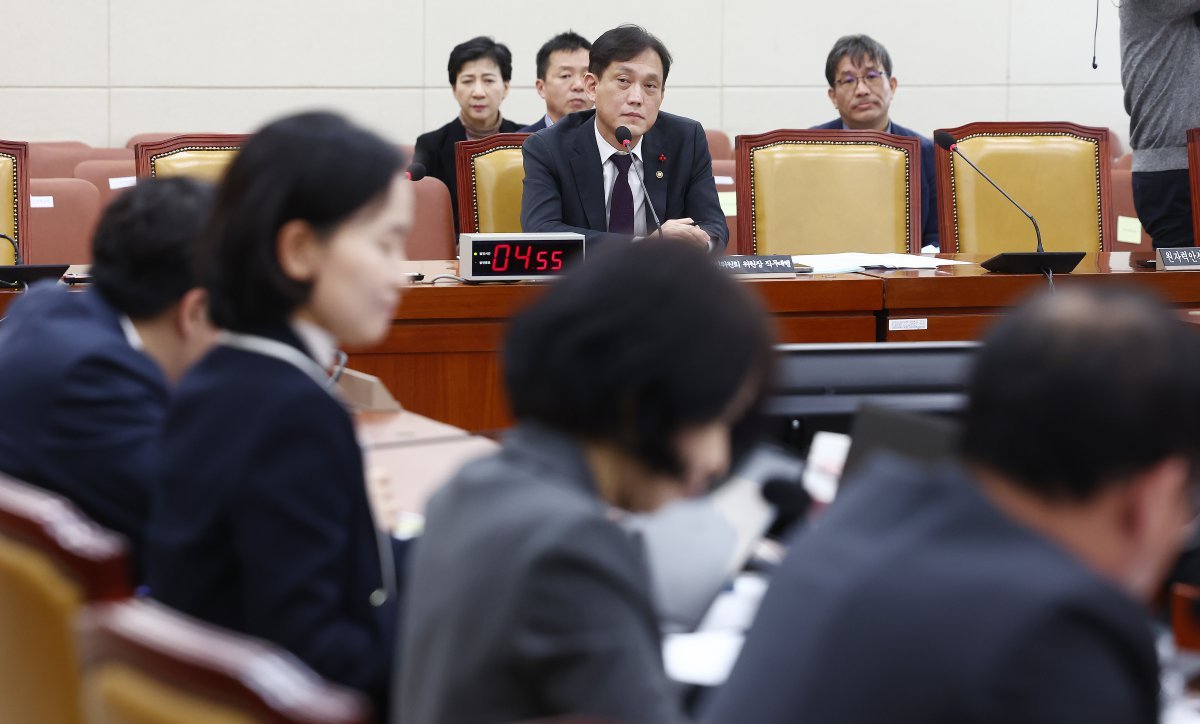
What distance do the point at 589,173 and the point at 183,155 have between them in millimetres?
1200

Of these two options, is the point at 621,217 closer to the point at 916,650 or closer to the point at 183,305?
the point at 183,305

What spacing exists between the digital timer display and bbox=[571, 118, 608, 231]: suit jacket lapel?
86 cm

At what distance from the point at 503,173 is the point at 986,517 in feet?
12.5

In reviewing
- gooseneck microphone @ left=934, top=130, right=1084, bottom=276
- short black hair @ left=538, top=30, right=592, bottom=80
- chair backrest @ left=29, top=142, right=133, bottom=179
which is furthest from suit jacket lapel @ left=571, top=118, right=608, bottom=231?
chair backrest @ left=29, top=142, right=133, bottom=179

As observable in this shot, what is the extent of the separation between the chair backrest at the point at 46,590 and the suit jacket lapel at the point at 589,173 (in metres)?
3.12

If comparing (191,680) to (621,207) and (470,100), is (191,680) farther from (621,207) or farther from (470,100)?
(470,100)

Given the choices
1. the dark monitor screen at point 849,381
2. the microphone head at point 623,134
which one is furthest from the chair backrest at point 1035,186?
the dark monitor screen at point 849,381

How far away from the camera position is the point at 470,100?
233 inches

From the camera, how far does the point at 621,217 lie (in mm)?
4281

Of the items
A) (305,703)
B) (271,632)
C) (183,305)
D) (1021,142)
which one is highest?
(1021,142)

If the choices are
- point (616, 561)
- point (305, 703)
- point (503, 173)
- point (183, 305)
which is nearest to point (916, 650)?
point (616, 561)

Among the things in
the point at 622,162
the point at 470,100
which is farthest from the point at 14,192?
the point at 470,100

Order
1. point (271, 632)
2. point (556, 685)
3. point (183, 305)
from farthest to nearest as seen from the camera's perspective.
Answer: point (183, 305)
point (271, 632)
point (556, 685)

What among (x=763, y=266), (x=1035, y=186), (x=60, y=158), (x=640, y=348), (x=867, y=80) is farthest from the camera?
(x=60, y=158)
